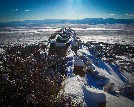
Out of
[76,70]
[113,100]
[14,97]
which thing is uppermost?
[14,97]

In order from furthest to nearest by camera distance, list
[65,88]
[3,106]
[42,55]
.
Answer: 1. [42,55]
2. [65,88]
3. [3,106]

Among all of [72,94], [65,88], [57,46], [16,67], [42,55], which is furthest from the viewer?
[57,46]

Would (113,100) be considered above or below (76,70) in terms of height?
Result: below

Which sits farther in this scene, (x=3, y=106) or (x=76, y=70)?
(x=76, y=70)

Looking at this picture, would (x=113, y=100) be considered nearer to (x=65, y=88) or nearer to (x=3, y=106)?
(x=65, y=88)

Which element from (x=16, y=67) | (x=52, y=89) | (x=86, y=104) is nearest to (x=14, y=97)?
(x=52, y=89)

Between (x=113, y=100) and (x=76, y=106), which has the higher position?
(x=76, y=106)

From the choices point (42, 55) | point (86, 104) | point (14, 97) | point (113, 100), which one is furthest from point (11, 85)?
point (42, 55)

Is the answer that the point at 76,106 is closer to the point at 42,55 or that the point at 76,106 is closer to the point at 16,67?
the point at 16,67

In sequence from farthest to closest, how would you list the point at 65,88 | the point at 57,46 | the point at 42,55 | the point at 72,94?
the point at 57,46, the point at 42,55, the point at 65,88, the point at 72,94
